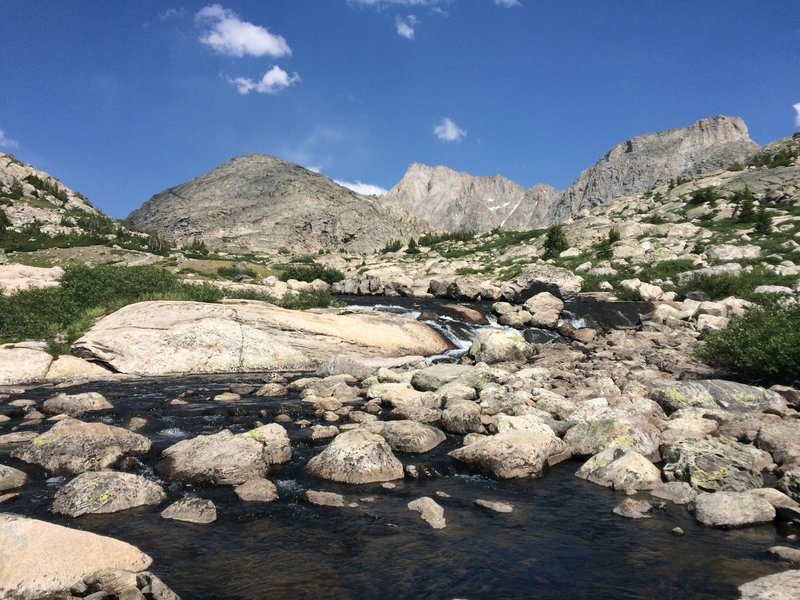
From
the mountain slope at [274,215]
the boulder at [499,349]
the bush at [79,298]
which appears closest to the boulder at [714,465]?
the boulder at [499,349]

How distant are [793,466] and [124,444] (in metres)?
13.0

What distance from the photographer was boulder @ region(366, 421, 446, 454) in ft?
34.7

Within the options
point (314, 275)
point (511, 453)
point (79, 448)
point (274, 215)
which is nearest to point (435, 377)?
point (511, 453)

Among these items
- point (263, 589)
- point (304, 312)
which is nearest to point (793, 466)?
point (263, 589)

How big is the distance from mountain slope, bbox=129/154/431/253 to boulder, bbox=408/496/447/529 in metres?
113

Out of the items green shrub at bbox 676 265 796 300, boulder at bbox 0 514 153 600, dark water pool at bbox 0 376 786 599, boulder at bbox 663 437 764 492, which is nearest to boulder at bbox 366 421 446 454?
dark water pool at bbox 0 376 786 599

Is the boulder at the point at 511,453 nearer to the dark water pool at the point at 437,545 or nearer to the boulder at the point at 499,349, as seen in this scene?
the dark water pool at the point at 437,545

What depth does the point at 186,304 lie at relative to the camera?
2105cm

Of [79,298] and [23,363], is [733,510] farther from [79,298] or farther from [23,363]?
[79,298]

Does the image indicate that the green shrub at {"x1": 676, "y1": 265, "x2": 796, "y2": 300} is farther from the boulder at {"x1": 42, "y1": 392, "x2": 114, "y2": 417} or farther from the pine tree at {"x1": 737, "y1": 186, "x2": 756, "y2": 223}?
the boulder at {"x1": 42, "y1": 392, "x2": 114, "y2": 417}

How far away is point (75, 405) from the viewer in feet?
43.2

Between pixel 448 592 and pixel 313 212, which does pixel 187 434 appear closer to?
pixel 448 592

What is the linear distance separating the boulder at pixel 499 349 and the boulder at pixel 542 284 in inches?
582

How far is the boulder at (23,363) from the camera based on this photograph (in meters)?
16.5
